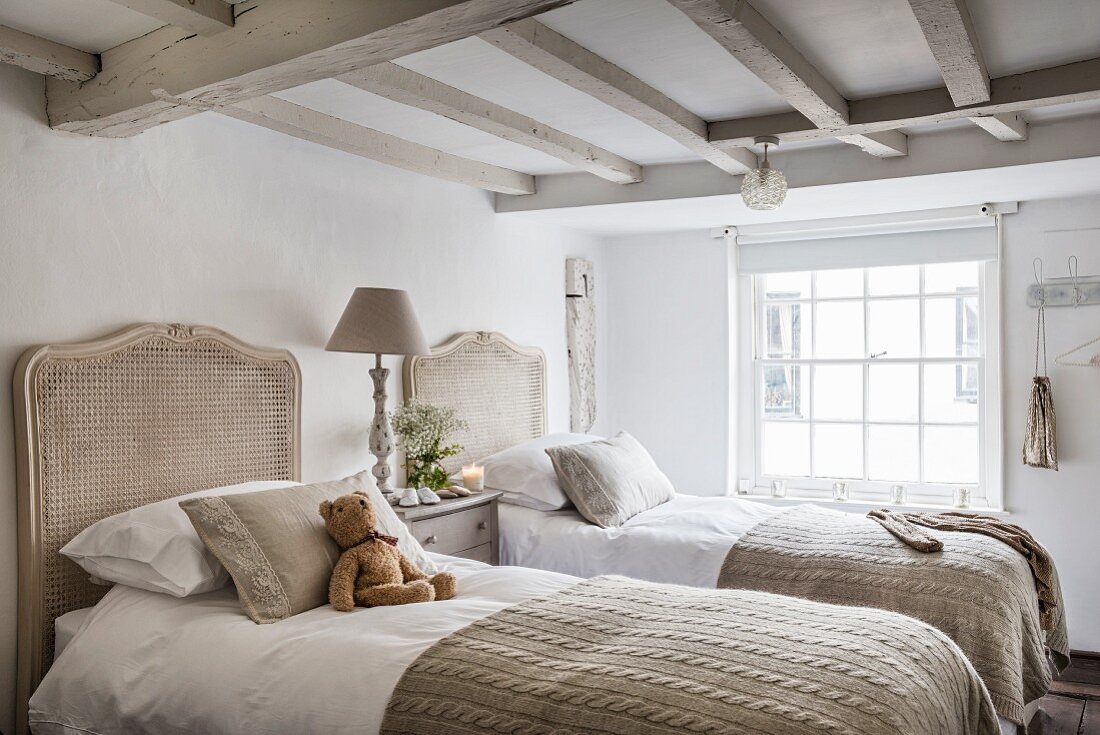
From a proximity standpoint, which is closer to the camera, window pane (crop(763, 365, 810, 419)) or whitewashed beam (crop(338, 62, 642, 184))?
whitewashed beam (crop(338, 62, 642, 184))

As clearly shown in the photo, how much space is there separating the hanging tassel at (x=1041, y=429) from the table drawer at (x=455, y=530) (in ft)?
9.11

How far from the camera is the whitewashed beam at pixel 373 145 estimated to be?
297 cm

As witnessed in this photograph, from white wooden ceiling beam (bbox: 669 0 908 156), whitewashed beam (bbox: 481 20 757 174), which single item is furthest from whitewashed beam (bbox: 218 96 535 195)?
white wooden ceiling beam (bbox: 669 0 908 156)

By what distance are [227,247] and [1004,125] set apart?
281cm

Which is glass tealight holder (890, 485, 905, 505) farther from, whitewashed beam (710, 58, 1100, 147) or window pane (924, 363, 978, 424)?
whitewashed beam (710, 58, 1100, 147)

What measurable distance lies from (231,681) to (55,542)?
87 centimetres

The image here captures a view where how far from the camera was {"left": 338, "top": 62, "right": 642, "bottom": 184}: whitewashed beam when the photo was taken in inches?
106

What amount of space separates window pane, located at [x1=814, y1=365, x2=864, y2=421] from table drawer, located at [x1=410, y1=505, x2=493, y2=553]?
2443 mm

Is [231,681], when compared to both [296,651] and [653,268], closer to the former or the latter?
[296,651]

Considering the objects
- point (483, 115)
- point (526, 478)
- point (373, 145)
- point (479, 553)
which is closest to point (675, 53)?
point (483, 115)

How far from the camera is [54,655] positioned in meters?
2.57

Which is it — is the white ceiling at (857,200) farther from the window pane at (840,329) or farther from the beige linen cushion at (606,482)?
the beige linen cushion at (606,482)

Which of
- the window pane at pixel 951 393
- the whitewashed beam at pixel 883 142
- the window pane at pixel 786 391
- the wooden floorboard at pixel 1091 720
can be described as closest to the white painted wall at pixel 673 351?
the window pane at pixel 786 391

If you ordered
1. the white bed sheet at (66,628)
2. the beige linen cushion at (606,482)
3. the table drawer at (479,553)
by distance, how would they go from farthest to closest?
the beige linen cushion at (606,482)
the table drawer at (479,553)
the white bed sheet at (66,628)
